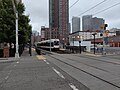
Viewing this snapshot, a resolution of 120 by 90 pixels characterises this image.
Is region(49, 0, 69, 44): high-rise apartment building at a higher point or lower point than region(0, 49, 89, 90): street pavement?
higher

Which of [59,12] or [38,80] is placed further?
[59,12]

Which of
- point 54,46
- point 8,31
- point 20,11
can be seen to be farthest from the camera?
point 54,46

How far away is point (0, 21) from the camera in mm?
39500

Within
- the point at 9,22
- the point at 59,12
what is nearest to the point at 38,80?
the point at 9,22

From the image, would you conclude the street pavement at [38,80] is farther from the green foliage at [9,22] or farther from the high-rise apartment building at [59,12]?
the green foliage at [9,22]

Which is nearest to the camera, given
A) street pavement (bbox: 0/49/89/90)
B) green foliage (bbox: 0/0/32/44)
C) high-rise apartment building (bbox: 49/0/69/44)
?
street pavement (bbox: 0/49/89/90)

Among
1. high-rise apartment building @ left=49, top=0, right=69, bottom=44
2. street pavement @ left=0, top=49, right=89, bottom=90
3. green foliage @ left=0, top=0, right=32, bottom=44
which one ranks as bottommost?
street pavement @ left=0, top=49, right=89, bottom=90

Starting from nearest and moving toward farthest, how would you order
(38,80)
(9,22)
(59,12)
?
(38,80)
(9,22)
(59,12)

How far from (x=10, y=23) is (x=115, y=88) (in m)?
31.9

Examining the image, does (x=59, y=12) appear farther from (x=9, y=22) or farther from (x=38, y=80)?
(x=38, y=80)

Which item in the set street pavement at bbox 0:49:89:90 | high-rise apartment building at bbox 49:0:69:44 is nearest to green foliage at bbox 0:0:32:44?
high-rise apartment building at bbox 49:0:69:44

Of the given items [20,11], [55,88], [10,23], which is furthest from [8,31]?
[55,88]

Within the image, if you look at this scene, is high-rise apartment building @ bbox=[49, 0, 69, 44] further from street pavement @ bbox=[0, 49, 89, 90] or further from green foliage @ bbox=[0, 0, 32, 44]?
street pavement @ bbox=[0, 49, 89, 90]

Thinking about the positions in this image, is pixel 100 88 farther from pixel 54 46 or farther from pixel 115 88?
pixel 54 46
